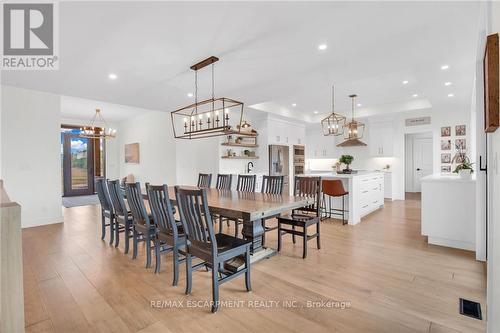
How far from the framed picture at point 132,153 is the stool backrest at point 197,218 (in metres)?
6.97

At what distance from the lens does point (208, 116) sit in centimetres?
368

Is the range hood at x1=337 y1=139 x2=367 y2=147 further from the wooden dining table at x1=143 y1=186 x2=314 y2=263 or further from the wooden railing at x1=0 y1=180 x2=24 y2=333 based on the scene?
the wooden railing at x1=0 y1=180 x2=24 y2=333

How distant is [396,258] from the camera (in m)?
2.99

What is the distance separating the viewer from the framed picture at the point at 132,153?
27.5 ft

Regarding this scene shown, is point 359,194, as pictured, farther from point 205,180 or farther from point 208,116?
point 208,116

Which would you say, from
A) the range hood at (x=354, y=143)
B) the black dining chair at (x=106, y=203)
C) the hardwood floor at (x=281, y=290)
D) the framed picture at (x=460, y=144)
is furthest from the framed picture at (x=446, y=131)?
the black dining chair at (x=106, y=203)

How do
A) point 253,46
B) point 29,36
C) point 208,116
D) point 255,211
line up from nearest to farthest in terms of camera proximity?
1. point 255,211
2. point 29,36
3. point 253,46
4. point 208,116

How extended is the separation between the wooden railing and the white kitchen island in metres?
4.29

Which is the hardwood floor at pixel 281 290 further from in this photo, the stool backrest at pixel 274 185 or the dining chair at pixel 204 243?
the stool backrest at pixel 274 185

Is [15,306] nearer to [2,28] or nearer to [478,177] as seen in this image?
[2,28]

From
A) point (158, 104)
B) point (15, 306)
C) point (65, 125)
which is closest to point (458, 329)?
point (15, 306)

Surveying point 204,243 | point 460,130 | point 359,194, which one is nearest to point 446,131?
point 460,130

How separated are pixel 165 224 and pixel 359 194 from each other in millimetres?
3688

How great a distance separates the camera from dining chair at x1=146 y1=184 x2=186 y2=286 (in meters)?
2.39
